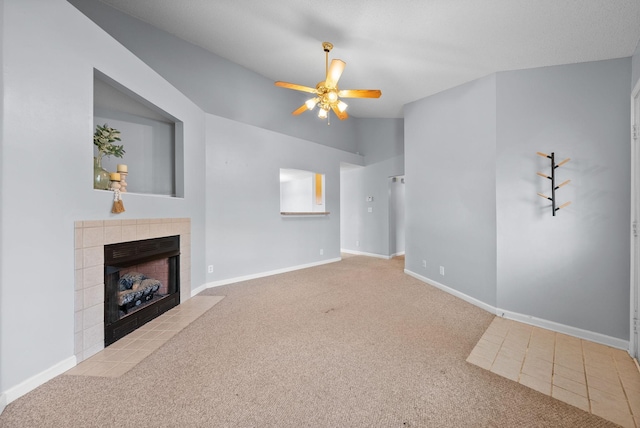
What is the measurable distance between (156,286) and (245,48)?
3459 millimetres

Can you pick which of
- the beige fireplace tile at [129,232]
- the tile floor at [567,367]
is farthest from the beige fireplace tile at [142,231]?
the tile floor at [567,367]

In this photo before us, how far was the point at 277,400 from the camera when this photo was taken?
62.3 inches

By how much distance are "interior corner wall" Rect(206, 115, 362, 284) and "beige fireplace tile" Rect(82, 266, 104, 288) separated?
1.81 metres

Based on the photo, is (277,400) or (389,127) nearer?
(277,400)

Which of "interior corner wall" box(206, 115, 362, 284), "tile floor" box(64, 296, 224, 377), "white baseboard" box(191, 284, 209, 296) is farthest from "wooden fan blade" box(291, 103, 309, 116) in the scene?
"white baseboard" box(191, 284, 209, 296)

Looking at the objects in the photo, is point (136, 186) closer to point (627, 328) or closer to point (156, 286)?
point (156, 286)

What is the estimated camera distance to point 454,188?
362 cm

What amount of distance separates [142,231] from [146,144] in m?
1.37

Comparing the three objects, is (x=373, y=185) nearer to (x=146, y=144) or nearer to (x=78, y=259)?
(x=146, y=144)

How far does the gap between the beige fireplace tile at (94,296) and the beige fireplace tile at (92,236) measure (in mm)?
348

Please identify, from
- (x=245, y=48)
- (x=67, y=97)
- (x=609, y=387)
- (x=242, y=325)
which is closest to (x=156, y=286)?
(x=242, y=325)

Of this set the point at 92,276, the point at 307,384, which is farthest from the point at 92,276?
the point at 307,384

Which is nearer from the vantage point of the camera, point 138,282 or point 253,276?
point 138,282

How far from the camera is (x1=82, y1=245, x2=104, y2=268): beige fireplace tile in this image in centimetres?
203
